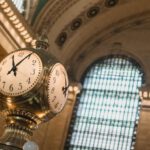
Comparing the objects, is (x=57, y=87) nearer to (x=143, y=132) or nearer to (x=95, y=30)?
(x=143, y=132)

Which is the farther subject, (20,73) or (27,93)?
(20,73)

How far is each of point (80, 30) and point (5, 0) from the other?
4.06 metres

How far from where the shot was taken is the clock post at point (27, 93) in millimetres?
1799

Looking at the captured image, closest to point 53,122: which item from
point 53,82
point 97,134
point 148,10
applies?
point 97,134

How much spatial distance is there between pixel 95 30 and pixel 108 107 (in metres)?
2.45

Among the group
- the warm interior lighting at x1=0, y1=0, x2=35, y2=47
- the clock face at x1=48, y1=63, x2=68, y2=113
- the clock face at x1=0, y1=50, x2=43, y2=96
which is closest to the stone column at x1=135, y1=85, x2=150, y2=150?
the warm interior lighting at x1=0, y1=0, x2=35, y2=47

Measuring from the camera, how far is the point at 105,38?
14.7 meters

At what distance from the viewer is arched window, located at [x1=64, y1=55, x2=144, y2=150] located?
1325 cm

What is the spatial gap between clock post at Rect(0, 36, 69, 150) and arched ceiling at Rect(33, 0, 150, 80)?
10662 mm

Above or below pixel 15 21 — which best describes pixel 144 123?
below

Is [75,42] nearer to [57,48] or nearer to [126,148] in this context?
[57,48]

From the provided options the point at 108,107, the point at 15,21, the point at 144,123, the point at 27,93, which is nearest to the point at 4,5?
the point at 15,21

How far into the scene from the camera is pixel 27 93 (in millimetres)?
1812

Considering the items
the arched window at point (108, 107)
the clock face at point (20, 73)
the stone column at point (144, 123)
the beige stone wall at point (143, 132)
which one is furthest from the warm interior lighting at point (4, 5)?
the clock face at point (20, 73)
